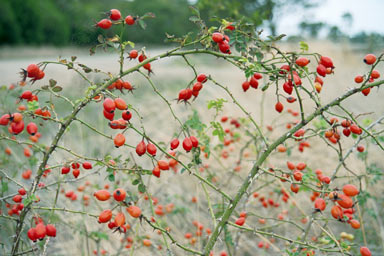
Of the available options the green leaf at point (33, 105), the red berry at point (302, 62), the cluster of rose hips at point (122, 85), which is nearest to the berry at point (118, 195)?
the cluster of rose hips at point (122, 85)

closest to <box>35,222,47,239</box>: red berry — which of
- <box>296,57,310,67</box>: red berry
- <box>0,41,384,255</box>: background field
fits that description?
<box>0,41,384,255</box>: background field

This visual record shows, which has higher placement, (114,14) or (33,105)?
(114,14)

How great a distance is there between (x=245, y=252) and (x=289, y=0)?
1952 centimetres

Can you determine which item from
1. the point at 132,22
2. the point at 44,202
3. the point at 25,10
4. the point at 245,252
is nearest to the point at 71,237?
the point at 44,202

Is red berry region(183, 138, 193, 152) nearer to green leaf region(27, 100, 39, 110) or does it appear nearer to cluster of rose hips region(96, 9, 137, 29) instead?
cluster of rose hips region(96, 9, 137, 29)

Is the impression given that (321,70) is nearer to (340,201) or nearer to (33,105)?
(340,201)

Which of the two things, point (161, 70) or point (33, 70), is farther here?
point (161, 70)

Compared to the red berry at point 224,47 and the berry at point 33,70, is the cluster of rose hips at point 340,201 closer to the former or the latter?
the red berry at point 224,47

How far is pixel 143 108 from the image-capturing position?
205 inches

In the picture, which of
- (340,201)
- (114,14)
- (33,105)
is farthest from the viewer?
(33,105)

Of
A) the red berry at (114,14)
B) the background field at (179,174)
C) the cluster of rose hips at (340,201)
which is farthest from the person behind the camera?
the background field at (179,174)

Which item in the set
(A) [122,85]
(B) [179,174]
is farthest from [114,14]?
(B) [179,174]

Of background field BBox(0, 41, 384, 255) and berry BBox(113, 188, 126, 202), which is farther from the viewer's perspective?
background field BBox(0, 41, 384, 255)

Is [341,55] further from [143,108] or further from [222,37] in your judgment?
[222,37]
